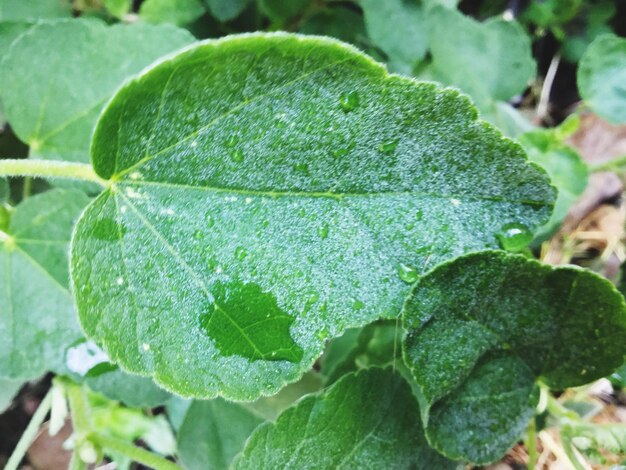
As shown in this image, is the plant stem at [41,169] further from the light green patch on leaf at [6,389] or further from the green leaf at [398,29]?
the green leaf at [398,29]

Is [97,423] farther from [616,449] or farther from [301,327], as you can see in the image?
[616,449]

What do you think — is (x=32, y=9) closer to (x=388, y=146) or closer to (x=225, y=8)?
(x=225, y=8)

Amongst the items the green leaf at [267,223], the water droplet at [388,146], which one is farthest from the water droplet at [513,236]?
the water droplet at [388,146]

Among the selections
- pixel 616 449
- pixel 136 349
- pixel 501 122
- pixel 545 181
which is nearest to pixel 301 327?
pixel 136 349

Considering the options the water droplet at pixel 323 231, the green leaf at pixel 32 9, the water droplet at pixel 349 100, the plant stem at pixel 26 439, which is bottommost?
the plant stem at pixel 26 439

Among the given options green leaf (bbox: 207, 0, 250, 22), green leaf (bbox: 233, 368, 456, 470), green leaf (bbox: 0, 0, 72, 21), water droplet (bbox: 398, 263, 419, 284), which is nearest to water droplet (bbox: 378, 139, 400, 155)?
Answer: water droplet (bbox: 398, 263, 419, 284)

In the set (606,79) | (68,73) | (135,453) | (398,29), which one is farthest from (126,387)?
(606,79)
